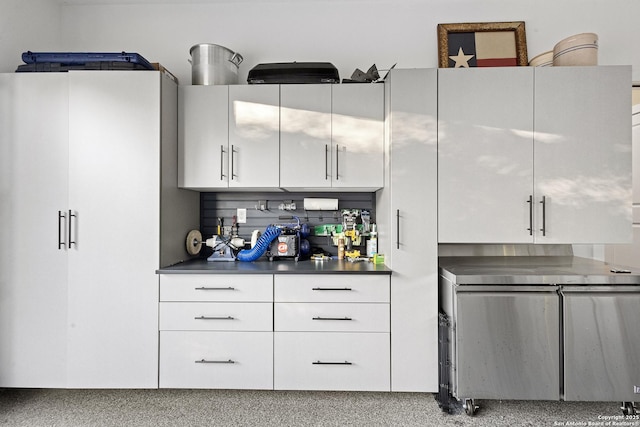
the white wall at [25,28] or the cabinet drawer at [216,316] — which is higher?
the white wall at [25,28]

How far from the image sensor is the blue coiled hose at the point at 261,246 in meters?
2.55

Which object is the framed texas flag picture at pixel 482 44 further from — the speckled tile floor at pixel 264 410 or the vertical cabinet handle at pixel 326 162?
the speckled tile floor at pixel 264 410

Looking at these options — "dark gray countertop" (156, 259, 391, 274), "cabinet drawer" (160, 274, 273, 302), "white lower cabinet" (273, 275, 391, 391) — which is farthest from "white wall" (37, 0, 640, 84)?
"white lower cabinet" (273, 275, 391, 391)

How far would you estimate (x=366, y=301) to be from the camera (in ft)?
7.13

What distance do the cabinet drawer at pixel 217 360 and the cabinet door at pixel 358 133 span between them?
1290 millimetres

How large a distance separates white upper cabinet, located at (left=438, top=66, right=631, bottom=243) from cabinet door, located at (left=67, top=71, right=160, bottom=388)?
78.8 inches

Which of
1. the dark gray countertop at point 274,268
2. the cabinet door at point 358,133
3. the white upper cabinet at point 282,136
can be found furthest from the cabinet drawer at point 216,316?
the cabinet door at point 358,133

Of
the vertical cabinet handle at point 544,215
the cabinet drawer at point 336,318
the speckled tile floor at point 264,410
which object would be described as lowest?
the speckled tile floor at point 264,410

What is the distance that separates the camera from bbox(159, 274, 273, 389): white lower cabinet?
2.17 meters

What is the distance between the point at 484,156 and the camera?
2201mm

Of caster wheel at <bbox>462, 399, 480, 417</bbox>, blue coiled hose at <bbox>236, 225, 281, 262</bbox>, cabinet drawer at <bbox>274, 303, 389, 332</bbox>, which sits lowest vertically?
caster wheel at <bbox>462, 399, 480, 417</bbox>

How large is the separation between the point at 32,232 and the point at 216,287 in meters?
1.29

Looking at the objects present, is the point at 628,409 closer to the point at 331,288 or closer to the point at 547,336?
the point at 547,336

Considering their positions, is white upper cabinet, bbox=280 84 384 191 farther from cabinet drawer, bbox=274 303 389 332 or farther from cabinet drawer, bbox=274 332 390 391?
cabinet drawer, bbox=274 332 390 391
